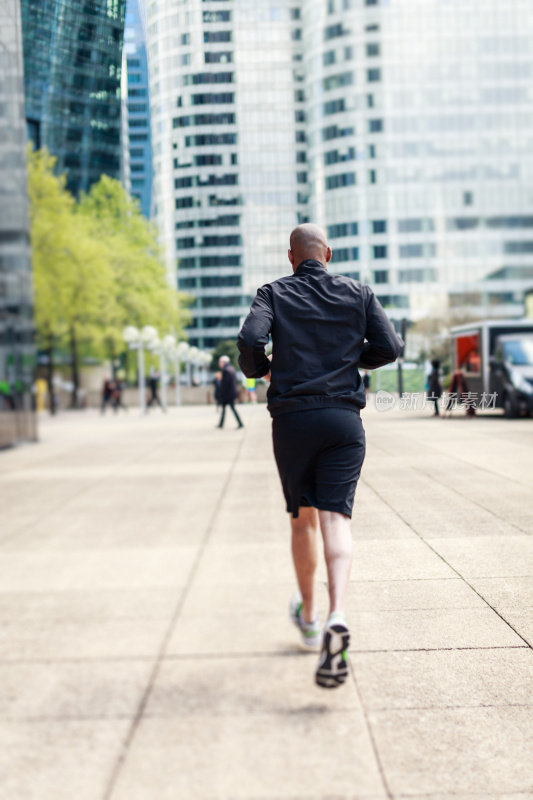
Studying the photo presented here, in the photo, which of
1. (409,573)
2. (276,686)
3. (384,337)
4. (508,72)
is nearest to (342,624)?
(409,573)

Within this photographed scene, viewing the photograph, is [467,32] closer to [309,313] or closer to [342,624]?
[309,313]

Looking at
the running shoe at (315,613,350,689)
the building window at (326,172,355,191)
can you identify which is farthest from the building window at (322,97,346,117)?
the running shoe at (315,613,350,689)

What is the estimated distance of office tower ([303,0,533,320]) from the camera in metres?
1.97

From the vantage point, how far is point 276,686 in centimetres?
347

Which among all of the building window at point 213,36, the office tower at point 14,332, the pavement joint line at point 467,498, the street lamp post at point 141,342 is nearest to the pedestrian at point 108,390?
the street lamp post at point 141,342

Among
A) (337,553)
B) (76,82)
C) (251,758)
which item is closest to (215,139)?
(76,82)

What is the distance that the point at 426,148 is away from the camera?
2102mm

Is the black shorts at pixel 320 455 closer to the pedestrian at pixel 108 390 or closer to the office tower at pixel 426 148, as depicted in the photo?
the office tower at pixel 426 148

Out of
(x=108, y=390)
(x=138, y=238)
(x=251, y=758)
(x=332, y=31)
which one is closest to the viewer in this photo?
(x=332, y=31)

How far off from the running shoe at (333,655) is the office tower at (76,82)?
1.48 metres

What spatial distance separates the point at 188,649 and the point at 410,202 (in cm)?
270

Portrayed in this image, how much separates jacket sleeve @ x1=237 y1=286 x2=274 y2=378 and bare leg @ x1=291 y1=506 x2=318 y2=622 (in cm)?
59

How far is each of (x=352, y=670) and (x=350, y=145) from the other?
193 centimetres

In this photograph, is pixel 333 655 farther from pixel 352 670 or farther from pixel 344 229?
pixel 344 229
